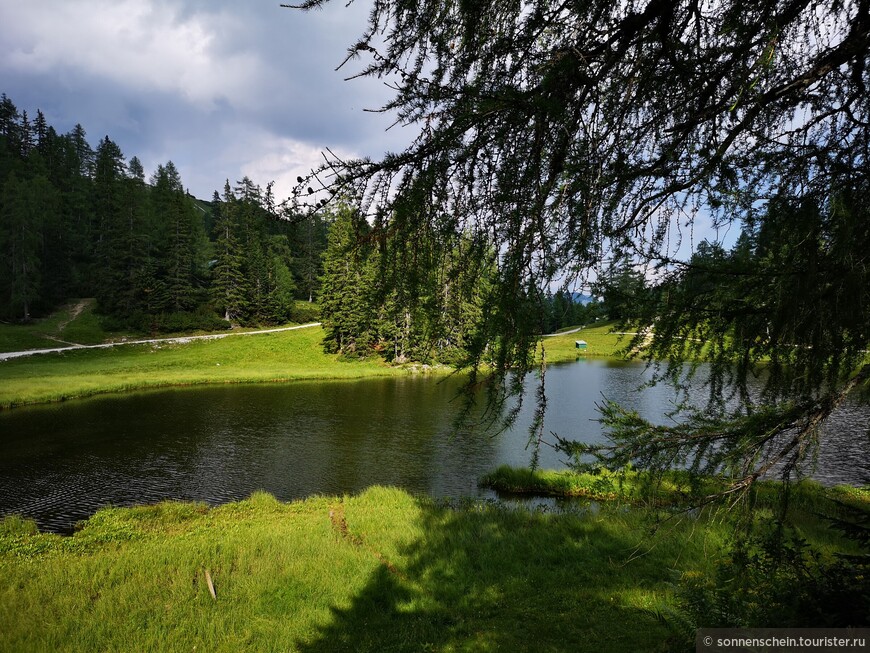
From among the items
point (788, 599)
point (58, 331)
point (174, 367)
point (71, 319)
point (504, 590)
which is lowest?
point (504, 590)

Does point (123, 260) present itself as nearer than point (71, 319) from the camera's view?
No

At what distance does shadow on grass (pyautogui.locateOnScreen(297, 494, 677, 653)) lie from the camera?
18.2 feet

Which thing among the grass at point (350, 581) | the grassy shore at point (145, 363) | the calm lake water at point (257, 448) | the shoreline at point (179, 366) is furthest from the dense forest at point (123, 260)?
the grass at point (350, 581)

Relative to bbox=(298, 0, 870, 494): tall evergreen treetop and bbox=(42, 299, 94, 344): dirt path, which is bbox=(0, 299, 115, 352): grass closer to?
bbox=(42, 299, 94, 344): dirt path

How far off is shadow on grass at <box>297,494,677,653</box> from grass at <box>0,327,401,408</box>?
2689 centimetres

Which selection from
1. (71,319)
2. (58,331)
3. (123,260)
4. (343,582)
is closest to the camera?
(343,582)

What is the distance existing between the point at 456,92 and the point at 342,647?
6423 millimetres

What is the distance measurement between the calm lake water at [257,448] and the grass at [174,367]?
3002mm

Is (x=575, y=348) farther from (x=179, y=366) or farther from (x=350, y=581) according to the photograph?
(x=350, y=581)

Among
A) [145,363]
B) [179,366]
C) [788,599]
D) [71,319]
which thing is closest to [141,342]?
[145,363]

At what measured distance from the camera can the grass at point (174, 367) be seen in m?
28.1

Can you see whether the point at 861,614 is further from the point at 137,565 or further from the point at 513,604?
the point at 137,565

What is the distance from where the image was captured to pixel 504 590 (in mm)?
7117

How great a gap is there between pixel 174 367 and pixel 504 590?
37730mm
